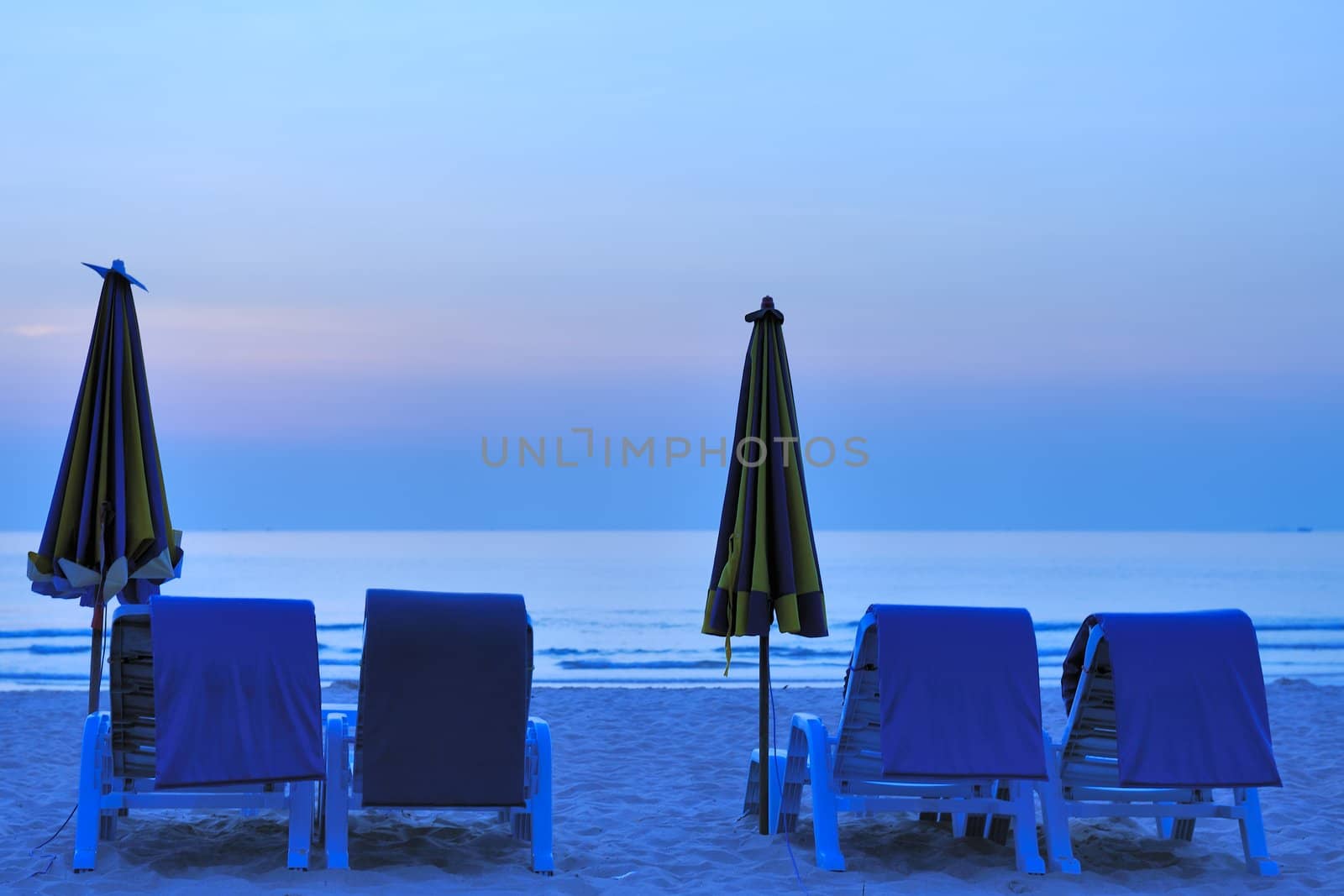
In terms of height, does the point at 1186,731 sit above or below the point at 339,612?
above

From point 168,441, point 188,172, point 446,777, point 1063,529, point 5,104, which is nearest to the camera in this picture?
point 446,777

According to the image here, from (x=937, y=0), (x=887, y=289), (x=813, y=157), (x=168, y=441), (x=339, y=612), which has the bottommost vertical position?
(x=339, y=612)

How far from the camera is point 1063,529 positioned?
109m

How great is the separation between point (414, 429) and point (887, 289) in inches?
622

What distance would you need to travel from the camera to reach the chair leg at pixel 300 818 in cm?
465

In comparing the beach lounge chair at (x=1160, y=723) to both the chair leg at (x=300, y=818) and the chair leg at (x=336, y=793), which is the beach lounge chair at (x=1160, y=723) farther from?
the chair leg at (x=300, y=818)

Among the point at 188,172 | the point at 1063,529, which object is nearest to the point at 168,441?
the point at 188,172

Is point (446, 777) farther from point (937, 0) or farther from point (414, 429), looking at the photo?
point (414, 429)

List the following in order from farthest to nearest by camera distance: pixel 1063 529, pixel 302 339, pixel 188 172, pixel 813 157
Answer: pixel 1063 529, pixel 302 339, pixel 813 157, pixel 188 172

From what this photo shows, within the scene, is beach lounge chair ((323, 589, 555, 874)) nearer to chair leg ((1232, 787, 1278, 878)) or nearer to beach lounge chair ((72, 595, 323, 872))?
beach lounge chair ((72, 595, 323, 872))

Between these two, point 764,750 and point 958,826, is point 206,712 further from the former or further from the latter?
point 958,826

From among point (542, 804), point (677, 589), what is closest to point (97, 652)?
point (542, 804)

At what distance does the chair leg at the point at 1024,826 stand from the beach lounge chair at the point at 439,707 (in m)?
1.81

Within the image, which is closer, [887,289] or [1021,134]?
[1021,134]
